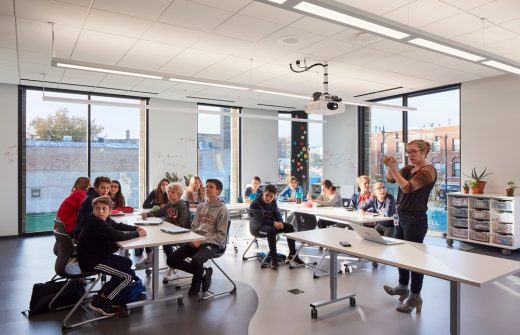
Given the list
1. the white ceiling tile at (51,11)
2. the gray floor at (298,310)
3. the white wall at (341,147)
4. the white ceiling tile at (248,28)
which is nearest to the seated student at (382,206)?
the gray floor at (298,310)

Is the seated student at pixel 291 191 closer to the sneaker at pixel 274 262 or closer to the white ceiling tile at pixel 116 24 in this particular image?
the sneaker at pixel 274 262

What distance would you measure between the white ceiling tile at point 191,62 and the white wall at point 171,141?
2.58 meters

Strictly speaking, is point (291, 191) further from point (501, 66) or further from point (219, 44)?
point (501, 66)

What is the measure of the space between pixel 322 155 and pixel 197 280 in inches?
261

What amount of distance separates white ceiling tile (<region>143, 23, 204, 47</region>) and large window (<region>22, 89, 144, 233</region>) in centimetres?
390

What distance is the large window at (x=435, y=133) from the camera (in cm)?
708

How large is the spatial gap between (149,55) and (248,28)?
1.67 m

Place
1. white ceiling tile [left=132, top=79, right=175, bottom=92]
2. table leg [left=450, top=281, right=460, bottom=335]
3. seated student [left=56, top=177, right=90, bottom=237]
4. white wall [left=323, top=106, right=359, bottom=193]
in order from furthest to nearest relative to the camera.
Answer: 1. white wall [left=323, top=106, right=359, bottom=193]
2. white ceiling tile [left=132, top=79, right=175, bottom=92]
3. seated student [left=56, top=177, right=90, bottom=237]
4. table leg [left=450, top=281, right=460, bottom=335]

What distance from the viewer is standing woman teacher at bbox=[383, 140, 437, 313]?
120 inches

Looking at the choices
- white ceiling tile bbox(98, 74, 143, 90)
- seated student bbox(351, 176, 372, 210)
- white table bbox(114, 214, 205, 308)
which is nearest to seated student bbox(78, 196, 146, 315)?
white table bbox(114, 214, 205, 308)

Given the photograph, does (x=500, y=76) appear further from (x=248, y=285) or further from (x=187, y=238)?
(x=187, y=238)

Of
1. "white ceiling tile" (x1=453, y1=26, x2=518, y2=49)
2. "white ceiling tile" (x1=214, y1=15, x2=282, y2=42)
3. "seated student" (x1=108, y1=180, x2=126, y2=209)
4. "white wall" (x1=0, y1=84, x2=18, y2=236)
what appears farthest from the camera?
"white wall" (x1=0, y1=84, x2=18, y2=236)

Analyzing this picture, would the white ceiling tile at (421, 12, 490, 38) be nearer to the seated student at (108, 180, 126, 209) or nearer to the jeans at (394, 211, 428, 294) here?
the jeans at (394, 211, 428, 294)

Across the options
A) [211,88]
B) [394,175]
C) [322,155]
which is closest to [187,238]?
[394,175]
